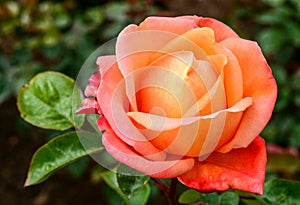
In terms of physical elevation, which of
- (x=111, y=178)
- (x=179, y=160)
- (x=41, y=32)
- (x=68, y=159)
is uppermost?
(x=179, y=160)

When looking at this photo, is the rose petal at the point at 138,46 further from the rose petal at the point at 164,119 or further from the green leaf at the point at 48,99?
the green leaf at the point at 48,99

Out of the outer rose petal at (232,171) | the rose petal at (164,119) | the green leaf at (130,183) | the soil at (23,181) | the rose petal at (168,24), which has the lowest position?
the soil at (23,181)

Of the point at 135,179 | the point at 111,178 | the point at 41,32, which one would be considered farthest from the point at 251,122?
the point at 41,32

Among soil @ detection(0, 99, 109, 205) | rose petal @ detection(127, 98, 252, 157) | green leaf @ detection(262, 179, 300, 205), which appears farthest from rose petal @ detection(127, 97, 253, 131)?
soil @ detection(0, 99, 109, 205)

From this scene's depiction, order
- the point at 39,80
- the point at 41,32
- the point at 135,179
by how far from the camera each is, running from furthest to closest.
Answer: the point at 41,32
the point at 39,80
the point at 135,179

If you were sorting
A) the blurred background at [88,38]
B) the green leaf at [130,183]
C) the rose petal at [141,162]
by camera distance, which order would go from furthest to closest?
the blurred background at [88,38] < the green leaf at [130,183] < the rose petal at [141,162]

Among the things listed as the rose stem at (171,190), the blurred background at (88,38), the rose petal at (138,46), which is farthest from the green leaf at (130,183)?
the blurred background at (88,38)

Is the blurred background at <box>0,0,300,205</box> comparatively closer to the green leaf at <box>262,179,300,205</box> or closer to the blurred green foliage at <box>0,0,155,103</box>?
the blurred green foliage at <box>0,0,155,103</box>

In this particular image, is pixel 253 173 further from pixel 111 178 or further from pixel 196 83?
pixel 111 178
